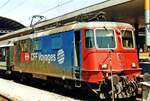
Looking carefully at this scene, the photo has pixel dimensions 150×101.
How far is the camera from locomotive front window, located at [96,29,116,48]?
15.1 m

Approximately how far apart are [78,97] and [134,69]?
9.60ft

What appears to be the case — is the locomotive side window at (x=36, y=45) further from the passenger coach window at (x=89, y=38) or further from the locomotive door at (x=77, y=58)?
Result: the passenger coach window at (x=89, y=38)

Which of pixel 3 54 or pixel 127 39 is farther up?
pixel 127 39

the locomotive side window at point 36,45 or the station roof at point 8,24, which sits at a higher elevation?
the station roof at point 8,24

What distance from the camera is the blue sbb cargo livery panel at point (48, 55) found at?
1638 cm

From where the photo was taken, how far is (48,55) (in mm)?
18625

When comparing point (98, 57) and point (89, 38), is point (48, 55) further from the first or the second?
point (98, 57)

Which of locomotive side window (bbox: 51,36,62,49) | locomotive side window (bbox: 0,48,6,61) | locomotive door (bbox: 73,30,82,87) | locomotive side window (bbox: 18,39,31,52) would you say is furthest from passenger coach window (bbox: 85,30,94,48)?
locomotive side window (bbox: 0,48,6,61)

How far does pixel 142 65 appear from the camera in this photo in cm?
2133

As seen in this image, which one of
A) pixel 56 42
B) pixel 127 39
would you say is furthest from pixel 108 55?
pixel 56 42

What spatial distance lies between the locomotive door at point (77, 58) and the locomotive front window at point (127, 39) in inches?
64.1

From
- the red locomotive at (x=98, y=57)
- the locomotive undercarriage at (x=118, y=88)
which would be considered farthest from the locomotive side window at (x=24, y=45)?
the locomotive undercarriage at (x=118, y=88)

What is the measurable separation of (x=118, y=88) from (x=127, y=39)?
236 cm

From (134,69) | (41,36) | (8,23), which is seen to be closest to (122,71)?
(134,69)
